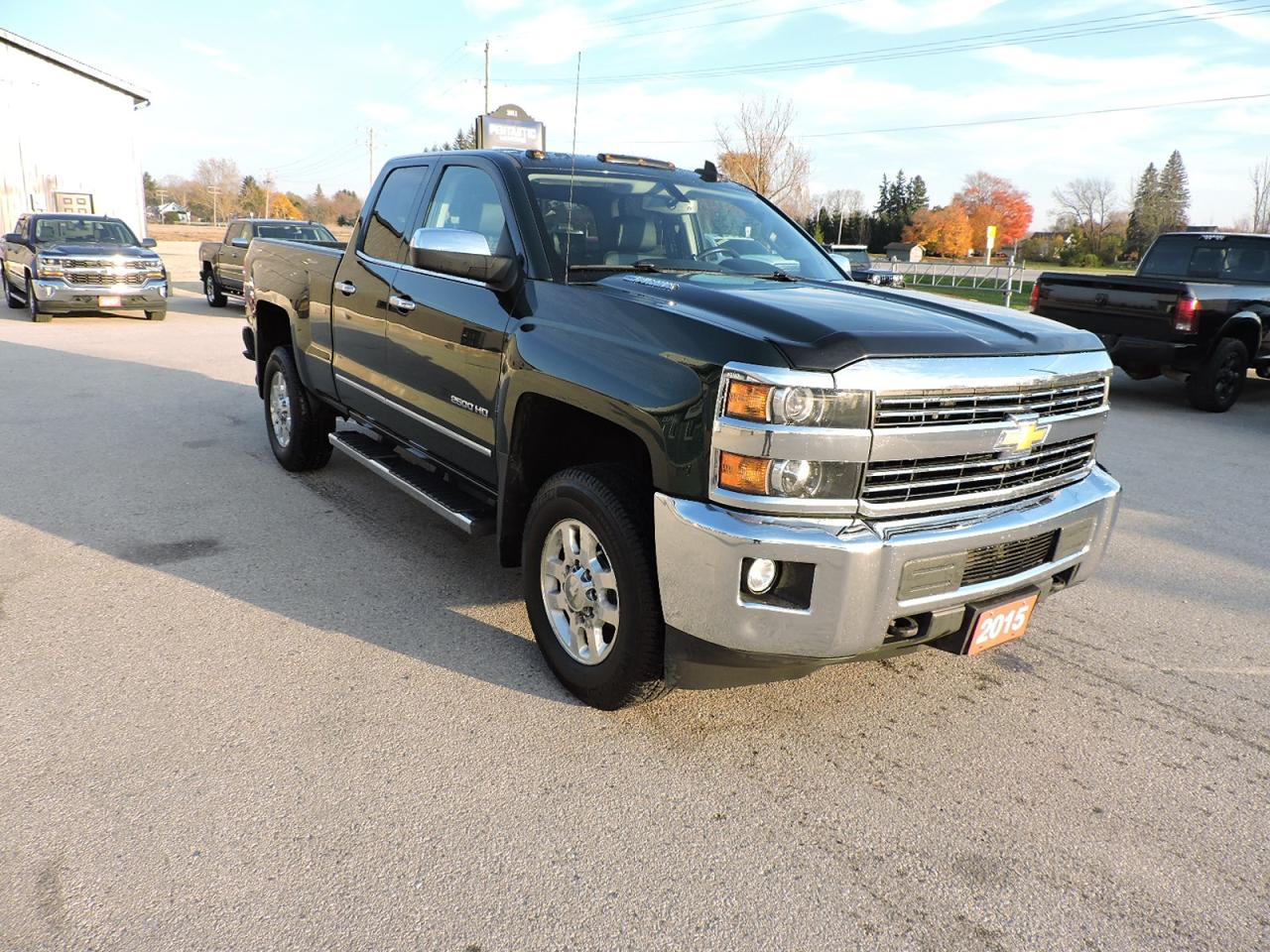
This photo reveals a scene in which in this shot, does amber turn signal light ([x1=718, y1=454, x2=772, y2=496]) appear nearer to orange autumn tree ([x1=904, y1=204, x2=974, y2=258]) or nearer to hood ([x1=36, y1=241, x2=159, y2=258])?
hood ([x1=36, y1=241, x2=159, y2=258])

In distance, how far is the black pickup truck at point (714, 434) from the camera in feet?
8.69

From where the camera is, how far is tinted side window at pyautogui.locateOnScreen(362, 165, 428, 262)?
4.78 meters

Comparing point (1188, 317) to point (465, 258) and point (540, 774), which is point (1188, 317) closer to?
point (465, 258)

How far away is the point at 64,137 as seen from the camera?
2995 centimetres

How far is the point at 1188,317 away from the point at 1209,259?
2.27 metres

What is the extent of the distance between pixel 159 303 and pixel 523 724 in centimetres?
1460

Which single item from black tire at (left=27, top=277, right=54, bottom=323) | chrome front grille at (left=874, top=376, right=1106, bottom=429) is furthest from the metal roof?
chrome front grille at (left=874, top=376, right=1106, bottom=429)

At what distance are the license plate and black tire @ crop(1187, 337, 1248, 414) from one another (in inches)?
339

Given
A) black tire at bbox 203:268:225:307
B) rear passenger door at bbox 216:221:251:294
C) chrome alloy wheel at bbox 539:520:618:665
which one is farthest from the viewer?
black tire at bbox 203:268:225:307

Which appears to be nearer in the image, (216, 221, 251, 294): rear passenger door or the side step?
the side step

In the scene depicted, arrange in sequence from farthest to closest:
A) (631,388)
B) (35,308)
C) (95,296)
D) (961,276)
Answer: (961,276) → (35,308) → (95,296) → (631,388)

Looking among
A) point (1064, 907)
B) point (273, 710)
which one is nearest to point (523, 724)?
point (273, 710)

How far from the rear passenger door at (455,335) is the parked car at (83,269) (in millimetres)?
12665

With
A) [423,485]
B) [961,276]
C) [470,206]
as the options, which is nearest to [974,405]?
[470,206]
